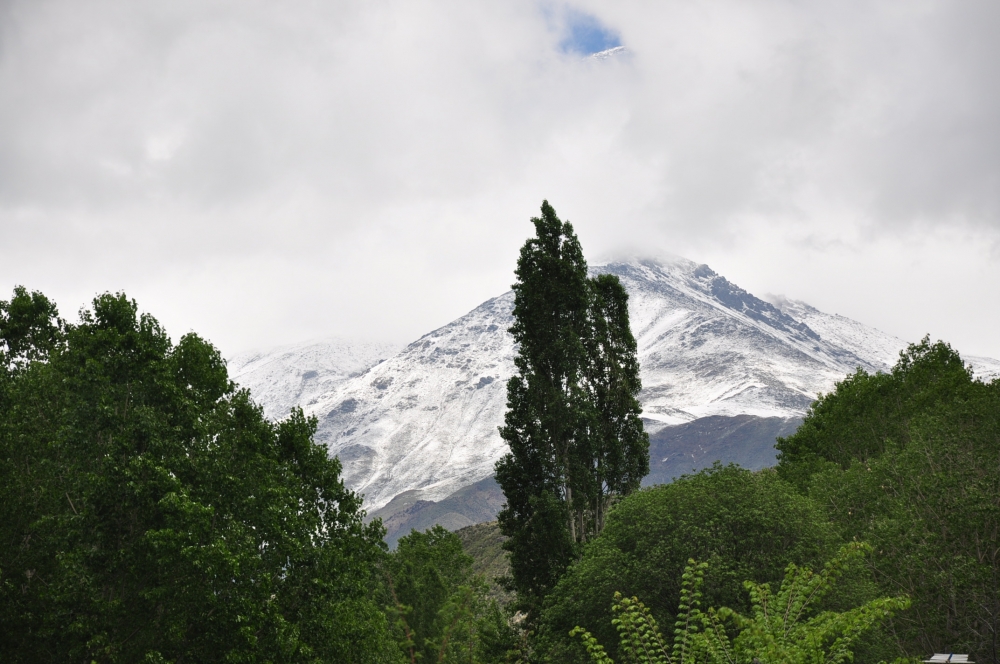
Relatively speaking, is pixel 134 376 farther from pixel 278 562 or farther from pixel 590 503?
pixel 590 503

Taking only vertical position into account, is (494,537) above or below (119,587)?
below

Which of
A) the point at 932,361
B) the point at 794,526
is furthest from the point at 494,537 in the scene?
the point at 794,526

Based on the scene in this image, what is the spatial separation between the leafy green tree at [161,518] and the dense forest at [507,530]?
66 mm

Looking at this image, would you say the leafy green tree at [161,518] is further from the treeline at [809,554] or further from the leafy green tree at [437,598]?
the treeline at [809,554]

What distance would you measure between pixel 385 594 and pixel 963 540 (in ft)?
85.9

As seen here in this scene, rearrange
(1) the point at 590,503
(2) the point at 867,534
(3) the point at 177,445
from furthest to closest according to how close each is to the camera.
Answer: (1) the point at 590,503 < (2) the point at 867,534 < (3) the point at 177,445

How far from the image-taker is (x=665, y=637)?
2350cm

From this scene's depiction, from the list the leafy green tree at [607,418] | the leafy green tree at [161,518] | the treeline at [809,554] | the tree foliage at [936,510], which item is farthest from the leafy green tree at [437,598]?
the tree foliage at [936,510]

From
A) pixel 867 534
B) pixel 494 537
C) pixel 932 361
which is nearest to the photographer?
pixel 867 534

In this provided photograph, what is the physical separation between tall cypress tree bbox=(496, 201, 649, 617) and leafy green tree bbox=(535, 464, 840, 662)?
216 inches

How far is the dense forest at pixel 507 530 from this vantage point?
700 inches

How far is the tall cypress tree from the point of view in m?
32.8

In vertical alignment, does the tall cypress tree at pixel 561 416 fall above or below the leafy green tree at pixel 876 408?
above

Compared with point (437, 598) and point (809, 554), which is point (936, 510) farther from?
point (437, 598)
